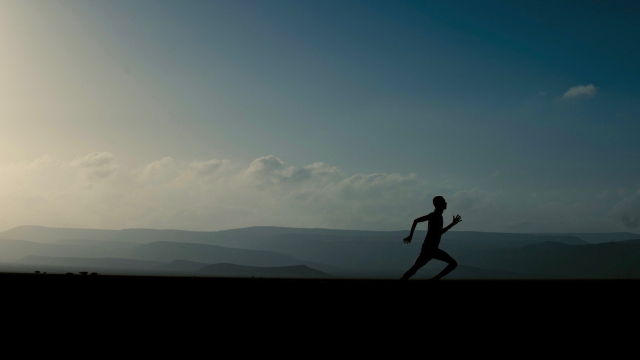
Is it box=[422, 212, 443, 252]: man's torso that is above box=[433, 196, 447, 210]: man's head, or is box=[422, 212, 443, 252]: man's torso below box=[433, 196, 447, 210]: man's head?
below

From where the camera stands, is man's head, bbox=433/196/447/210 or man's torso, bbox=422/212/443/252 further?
man's head, bbox=433/196/447/210

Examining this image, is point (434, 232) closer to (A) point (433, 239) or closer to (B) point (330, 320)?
(A) point (433, 239)

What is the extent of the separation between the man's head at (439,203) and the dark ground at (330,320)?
380cm

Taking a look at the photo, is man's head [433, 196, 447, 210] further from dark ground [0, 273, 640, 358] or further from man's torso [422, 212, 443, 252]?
dark ground [0, 273, 640, 358]

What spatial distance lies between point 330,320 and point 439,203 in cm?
705

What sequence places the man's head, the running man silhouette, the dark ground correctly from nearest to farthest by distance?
the dark ground → the running man silhouette → the man's head

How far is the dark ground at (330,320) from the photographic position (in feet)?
13.3

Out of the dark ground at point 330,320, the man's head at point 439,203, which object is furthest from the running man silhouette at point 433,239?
the dark ground at point 330,320

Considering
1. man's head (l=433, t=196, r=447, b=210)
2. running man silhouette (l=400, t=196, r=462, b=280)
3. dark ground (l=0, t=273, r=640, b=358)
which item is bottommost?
dark ground (l=0, t=273, r=640, b=358)

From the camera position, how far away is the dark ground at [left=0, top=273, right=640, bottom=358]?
404 cm

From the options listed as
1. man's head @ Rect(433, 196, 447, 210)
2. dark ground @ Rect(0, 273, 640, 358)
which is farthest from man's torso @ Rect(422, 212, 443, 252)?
dark ground @ Rect(0, 273, 640, 358)

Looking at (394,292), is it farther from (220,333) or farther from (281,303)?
(220,333)

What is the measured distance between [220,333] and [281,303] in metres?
2.29

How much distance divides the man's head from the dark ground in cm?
380
